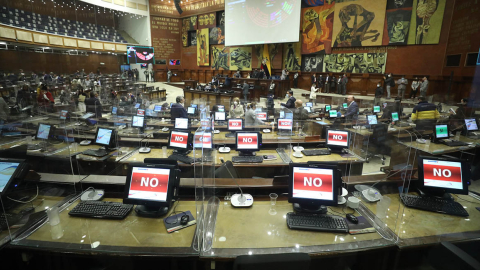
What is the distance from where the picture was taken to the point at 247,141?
422 cm

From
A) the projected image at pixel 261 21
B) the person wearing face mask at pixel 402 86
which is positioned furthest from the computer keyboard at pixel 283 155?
the projected image at pixel 261 21

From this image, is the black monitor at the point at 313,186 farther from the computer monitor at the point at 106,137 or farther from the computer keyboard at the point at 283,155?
the computer monitor at the point at 106,137

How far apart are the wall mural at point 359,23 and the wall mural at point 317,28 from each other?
1.20 feet

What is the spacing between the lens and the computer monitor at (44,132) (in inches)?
179

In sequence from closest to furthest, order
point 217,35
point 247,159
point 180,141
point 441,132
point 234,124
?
point 247,159, point 180,141, point 441,132, point 234,124, point 217,35

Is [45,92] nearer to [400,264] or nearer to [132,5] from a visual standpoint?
[400,264]

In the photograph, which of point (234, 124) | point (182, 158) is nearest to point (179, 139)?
point (182, 158)

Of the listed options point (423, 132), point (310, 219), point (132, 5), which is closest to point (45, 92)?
point (310, 219)

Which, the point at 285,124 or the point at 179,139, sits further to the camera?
the point at 285,124

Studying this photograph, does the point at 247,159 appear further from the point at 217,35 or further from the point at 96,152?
the point at 217,35

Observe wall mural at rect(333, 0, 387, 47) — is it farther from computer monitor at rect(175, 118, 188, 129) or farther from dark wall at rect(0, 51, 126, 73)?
dark wall at rect(0, 51, 126, 73)

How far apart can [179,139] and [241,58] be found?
15.6m

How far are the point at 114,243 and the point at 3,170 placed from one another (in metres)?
1.47

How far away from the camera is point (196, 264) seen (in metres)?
2.05
